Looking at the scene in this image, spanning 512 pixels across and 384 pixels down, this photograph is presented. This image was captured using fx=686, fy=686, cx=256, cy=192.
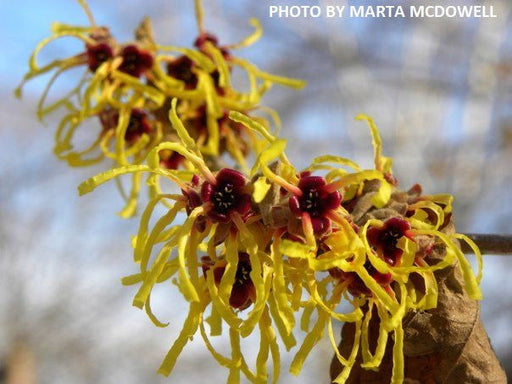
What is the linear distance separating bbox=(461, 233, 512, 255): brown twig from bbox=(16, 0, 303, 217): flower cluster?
54 cm

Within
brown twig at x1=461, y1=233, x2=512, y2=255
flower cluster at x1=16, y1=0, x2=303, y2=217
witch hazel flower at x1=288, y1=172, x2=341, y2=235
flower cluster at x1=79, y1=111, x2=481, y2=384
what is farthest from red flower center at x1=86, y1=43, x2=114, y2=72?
brown twig at x1=461, y1=233, x2=512, y2=255

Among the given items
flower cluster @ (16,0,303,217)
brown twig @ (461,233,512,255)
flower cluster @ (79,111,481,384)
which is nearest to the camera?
→ flower cluster @ (79,111,481,384)

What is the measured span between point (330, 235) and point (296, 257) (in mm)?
48

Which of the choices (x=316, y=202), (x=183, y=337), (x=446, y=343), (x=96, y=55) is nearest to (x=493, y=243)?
(x=446, y=343)

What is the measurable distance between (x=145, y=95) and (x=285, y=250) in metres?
0.72

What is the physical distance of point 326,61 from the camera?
320 inches

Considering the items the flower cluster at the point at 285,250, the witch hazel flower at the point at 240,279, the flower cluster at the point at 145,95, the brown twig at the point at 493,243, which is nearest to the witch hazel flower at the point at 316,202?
the flower cluster at the point at 285,250

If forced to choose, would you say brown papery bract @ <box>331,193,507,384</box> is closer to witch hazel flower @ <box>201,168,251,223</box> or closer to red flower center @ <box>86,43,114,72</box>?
witch hazel flower @ <box>201,168,251,223</box>

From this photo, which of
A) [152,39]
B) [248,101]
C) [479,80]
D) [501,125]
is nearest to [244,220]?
[248,101]

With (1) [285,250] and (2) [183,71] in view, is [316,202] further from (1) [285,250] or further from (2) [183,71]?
(2) [183,71]

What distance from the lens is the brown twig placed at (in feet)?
2.87

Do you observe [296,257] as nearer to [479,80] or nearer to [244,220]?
[244,220]

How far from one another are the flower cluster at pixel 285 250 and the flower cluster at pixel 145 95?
0.48m

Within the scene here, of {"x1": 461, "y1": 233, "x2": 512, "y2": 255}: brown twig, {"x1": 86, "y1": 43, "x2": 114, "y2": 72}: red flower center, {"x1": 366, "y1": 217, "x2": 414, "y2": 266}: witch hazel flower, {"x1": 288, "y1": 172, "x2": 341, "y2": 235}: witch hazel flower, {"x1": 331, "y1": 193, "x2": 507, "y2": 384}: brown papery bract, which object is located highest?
{"x1": 86, "y1": 43, "x2": 114, "y2": 72}: red flower center
